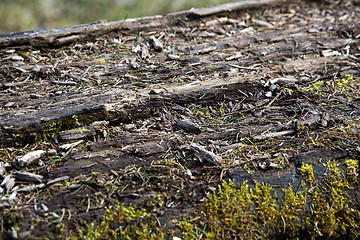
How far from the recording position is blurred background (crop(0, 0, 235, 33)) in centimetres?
695

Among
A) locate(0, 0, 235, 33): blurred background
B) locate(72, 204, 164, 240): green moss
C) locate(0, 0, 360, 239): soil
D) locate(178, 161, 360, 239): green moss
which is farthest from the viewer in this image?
locate(0, 0, 235, 33): blurred background

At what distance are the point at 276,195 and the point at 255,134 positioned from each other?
64 cm

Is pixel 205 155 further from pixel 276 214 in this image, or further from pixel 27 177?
pixel 27 177

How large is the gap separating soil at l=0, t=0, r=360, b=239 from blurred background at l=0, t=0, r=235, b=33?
3352 millimetres

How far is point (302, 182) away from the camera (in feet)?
8.05

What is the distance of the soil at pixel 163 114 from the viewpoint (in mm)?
2318

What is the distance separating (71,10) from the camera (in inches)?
295

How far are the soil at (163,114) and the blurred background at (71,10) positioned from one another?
3.35 metres

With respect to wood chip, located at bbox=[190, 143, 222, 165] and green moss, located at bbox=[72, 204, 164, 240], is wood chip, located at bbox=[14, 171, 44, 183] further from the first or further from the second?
wood chip, located at bbox=[190, 143, 222, 165]

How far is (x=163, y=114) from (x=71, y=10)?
5.89 m

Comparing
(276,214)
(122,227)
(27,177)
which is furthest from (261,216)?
(27,177)

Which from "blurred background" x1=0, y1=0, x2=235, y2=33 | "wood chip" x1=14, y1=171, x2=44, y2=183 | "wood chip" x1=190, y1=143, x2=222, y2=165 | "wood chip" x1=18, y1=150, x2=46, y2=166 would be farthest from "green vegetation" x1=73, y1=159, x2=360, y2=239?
"blurred background" x1=0, y1=0, x2=235, y2=33

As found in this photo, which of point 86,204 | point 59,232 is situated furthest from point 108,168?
point 59,232

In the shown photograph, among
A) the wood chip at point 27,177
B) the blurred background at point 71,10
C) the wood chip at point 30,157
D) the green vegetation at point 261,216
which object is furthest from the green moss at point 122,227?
the blurred background at point 71,10
